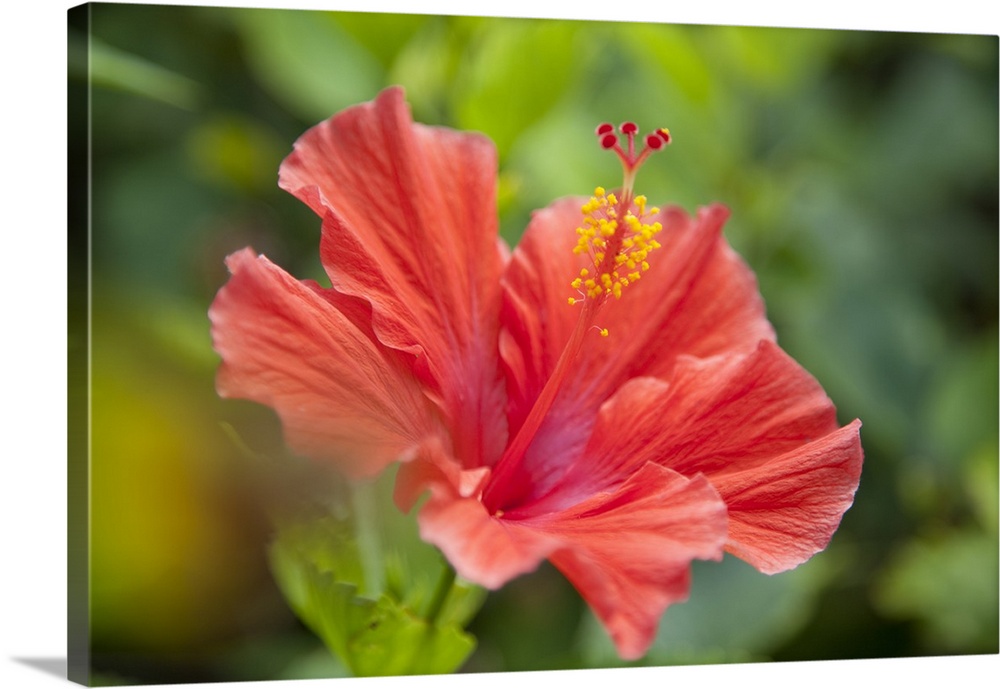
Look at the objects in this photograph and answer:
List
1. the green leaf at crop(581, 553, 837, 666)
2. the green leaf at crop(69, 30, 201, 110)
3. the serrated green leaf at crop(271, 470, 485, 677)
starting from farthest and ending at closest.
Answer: the green leaf at crop(581, 553, 837, 666), the green leaf at crop(69, 30, 201, 110), the serrated green leaf at crop(271, 470, 485, 677)

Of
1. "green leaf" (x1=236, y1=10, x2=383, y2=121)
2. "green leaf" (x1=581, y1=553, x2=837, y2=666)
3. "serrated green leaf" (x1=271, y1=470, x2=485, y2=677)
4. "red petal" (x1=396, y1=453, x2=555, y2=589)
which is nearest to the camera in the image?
"red petal" (x1=396, y1=453, x2=555, y2=589)

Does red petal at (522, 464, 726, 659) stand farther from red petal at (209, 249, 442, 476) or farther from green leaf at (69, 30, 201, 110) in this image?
green leaf at (69, 30, 201, 110)

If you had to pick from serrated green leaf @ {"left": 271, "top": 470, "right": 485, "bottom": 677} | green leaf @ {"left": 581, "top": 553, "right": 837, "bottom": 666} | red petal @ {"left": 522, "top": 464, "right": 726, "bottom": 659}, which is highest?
red petal @ {"left": 522, "top": 464, "right": 726, "bottom": 659}

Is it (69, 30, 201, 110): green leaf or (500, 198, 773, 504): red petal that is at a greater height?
(69, 30, 201, 110): green leaf

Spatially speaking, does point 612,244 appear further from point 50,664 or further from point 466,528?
point 50,664

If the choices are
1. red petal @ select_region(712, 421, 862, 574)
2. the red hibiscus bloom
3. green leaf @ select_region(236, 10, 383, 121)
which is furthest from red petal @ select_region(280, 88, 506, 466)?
green leaf @ select_region(236, 10, 383, 121)

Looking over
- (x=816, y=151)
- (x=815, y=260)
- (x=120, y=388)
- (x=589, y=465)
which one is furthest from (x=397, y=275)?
(x=816, y=151)

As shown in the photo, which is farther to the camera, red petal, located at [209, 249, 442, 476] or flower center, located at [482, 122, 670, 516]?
flower center, located at [482, 122, 670, 516]
